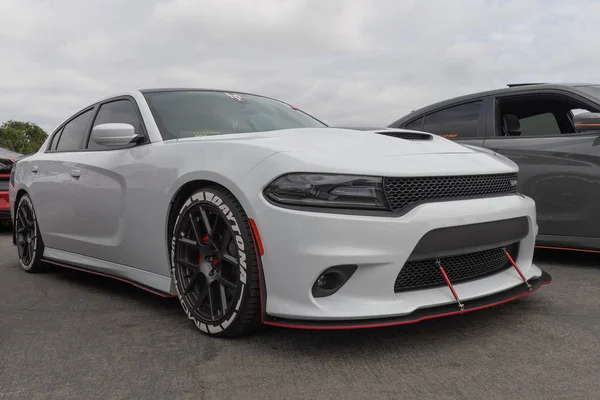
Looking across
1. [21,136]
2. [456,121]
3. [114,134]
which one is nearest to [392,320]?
[114,134]

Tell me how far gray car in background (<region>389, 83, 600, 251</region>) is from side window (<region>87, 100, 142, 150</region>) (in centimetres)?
282

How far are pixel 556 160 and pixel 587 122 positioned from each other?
0.39 m

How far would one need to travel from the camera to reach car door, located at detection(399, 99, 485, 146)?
5148mm

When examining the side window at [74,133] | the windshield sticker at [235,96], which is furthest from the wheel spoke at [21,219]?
the windshield sticker at [235,96]

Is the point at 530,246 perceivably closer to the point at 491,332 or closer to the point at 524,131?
the point at 491,332

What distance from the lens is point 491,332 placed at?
2904 mm

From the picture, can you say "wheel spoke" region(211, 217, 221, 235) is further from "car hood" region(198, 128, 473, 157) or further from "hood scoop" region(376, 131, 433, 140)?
"hood scoop" region(376, 131, 433, 140)

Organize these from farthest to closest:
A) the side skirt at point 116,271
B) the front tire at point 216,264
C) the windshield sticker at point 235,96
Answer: the windshield sticker at point 235,96
the side skirt at point 116,271
the front tire at point 216,264

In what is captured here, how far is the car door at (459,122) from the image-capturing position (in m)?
5.15

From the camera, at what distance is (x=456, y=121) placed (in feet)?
17.6

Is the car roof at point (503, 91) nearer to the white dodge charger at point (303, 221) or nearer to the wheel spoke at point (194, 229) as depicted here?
the white dodge charger at point (303, 221)

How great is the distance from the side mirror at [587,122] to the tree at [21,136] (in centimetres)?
10703

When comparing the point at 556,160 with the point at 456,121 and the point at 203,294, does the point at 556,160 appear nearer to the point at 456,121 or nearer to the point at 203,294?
the point at 456,121

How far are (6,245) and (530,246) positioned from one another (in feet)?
20.0
